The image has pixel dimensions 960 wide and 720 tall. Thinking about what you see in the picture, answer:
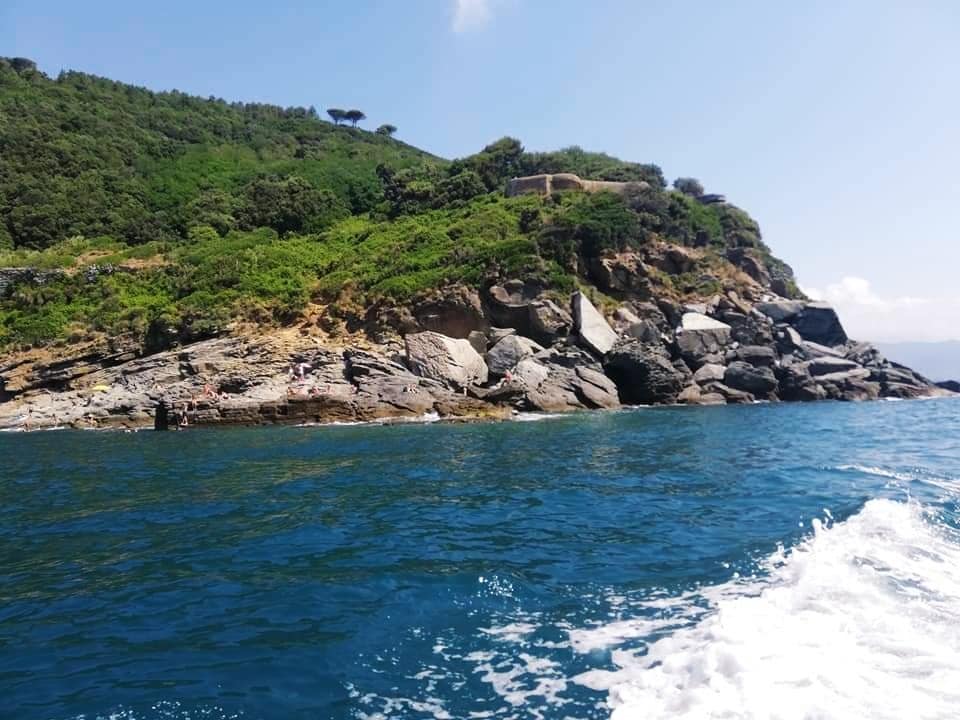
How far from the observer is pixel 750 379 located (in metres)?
38.0

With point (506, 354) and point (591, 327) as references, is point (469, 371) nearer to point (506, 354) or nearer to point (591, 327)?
point (506, 354)

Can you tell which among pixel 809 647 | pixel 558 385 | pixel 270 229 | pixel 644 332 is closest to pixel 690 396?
pixel 644 332

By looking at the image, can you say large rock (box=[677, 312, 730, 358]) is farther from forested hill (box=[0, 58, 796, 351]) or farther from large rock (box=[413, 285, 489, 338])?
large rock (box=[413, 285, 489, 338])

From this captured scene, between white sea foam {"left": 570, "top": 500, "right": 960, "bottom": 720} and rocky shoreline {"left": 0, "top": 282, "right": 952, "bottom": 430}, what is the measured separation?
21311 millimetres

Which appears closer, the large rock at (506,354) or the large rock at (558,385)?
the large rock at (558,385)

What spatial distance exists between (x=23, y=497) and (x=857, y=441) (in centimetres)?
2333

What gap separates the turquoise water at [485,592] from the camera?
17.1 ft

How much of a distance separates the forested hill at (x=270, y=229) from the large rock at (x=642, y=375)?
7.50 meters

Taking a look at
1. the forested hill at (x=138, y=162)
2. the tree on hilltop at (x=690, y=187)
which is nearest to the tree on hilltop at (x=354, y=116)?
the forested hill at (x=138, y=162)

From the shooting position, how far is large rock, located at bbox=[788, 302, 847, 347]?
48.7 metres

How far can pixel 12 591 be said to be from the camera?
789cm

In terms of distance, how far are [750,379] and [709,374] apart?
2.37 m

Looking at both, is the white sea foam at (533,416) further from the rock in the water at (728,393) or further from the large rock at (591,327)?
the rock in the water at (728,393)

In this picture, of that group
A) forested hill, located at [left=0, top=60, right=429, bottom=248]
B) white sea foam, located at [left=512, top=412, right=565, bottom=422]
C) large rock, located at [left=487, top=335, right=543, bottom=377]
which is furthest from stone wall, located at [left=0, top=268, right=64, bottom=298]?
white sea foam, located at [left=512, top=412, right=565, bottom=422]
